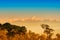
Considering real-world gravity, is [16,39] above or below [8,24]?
below

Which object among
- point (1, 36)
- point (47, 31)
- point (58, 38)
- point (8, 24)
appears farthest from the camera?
point (8, 24)

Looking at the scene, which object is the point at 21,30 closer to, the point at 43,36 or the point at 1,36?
the point at 43,36

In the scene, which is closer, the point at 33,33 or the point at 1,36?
the point at 1,36

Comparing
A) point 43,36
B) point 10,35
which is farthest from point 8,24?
point 43,36

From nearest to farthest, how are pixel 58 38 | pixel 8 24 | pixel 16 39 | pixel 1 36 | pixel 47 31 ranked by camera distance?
pixel 1 36, pixel 16 39, pixel 58 38, pixel 47 31, pixel 8 24

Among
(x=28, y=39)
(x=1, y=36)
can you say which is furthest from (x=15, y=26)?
(x=1, y=36)

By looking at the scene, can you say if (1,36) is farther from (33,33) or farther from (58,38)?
(58,38)

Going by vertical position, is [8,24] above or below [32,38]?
above

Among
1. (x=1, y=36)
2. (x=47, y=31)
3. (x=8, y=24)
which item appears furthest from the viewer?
(x=8, y=24)

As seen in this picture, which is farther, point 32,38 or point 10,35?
point 10,35
